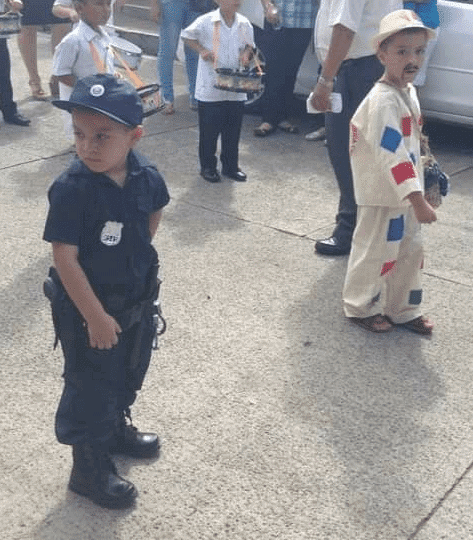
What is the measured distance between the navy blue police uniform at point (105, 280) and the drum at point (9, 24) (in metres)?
4.44

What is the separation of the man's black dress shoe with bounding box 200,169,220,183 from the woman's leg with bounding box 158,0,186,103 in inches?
73.2

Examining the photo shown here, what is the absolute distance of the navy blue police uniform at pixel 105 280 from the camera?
2645 millimetres

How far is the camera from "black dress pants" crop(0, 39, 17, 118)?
7.43 m

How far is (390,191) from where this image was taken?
13.1 ft

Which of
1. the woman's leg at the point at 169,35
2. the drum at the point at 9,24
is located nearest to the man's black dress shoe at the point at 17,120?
the drum at the point at 9,24

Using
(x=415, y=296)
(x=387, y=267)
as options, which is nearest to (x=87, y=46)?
(x=387, y=267)

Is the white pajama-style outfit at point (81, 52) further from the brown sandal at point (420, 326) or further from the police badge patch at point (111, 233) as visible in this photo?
the police badge patch at point (111, 233)

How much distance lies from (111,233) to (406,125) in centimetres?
171

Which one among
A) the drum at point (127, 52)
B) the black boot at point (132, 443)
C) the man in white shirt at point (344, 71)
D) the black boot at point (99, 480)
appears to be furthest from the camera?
the drum at point (127, 52)

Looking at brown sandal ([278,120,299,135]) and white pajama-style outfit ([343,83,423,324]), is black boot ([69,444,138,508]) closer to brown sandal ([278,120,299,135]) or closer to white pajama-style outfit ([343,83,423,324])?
white pajama-style outfit ([343,83,423,324])

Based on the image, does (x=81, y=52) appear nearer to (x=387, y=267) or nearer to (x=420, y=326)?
(x=387, y=267)

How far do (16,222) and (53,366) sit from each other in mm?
1811

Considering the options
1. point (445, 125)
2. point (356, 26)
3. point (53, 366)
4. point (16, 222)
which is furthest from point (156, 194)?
point (445, 125)

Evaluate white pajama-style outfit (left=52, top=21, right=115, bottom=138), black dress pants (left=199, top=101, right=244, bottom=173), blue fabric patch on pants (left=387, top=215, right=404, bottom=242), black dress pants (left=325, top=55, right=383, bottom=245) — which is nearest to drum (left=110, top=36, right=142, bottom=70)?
white pajama-style outfit (left=52, top=21, right=115, bottom=138)
